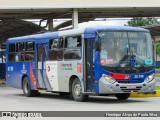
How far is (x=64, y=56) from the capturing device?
19766 millimetres

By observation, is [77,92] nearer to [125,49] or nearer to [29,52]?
[125,49]

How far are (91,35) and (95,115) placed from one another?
517cm

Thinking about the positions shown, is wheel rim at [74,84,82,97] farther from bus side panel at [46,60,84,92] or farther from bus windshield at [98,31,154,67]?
bus windshield at [98,31,154,67]

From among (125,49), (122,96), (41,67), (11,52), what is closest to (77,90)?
(122,96)

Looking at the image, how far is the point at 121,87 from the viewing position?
58.0 ft

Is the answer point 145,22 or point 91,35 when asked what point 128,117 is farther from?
point 145,22

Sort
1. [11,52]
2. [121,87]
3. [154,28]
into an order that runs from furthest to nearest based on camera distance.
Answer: [154,28], [11,52], [121,87]

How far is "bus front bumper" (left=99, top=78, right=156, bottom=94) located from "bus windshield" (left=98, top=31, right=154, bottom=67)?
691 mm

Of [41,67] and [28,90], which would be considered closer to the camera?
[41,67]

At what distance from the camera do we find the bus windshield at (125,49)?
17.8 meters

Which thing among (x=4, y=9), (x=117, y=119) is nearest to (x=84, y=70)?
(x=117, y=119)

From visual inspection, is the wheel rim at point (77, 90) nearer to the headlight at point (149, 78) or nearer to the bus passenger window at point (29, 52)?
the headlight at point (149, 78)

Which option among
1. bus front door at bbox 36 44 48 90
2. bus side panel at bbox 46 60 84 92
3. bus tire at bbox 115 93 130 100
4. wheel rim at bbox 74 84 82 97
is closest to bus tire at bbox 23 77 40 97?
bus front door at bbox 36 44 48 90

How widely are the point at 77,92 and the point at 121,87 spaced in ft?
6.46
